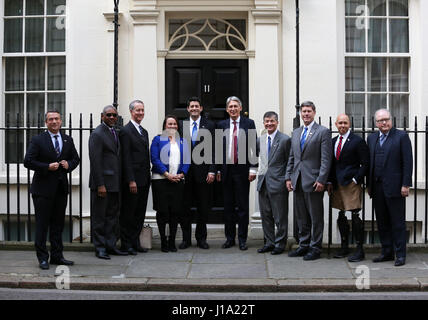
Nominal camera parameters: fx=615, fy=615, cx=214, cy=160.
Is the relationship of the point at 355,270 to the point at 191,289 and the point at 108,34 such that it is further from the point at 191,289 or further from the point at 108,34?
the point at 108,34

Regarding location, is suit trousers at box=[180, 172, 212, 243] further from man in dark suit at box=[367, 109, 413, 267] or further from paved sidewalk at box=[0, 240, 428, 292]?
man in dark suit at box=[367, 109, 413, 267]

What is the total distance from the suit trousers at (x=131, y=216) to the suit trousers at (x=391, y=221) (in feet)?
10.2

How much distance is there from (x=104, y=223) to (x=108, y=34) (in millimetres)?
3324

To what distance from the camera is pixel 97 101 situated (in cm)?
992

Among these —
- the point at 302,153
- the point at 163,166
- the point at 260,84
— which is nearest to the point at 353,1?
the point at 260,84

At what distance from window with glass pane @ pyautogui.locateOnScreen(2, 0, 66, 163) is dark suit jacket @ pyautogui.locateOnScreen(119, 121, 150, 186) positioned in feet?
7.96

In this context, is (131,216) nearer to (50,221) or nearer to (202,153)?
(50,221)

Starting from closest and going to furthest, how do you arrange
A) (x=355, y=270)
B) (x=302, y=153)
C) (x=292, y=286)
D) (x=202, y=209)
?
(x=292, y=286)
(x=355, y=270)
(x=302, y=153)
(x=202, y=209)

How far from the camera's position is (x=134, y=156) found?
8.33 meters

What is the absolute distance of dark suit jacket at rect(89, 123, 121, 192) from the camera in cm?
791

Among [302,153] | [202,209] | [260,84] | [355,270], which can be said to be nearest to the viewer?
[355,270]

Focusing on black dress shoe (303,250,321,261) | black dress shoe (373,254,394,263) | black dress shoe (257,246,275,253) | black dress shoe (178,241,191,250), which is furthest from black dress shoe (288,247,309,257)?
black dress shoe (178,241,191,250)

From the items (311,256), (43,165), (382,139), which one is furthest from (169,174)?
(382,139)

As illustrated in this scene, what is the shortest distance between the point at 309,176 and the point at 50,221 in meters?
3.32
